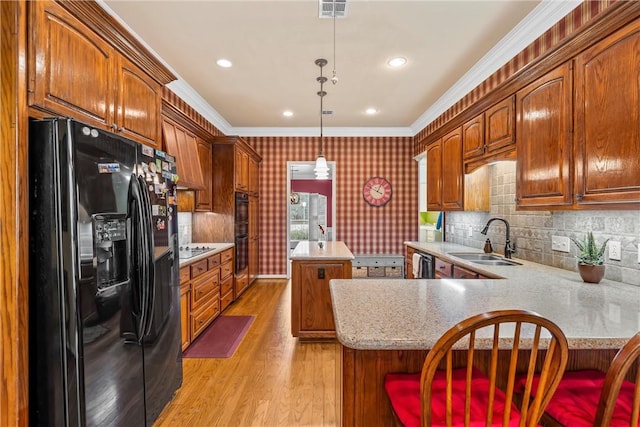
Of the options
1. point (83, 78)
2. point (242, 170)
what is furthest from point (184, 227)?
point (83, 78)

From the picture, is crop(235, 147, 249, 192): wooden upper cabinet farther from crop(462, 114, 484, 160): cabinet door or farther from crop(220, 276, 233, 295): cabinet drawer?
crop(462, 114, 484, 160): cabinet door

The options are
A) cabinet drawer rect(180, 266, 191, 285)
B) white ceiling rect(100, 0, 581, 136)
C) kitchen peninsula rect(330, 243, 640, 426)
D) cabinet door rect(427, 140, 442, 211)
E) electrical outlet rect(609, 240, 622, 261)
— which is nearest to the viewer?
kitchen peninsula rect(330, 243, 640, 426)

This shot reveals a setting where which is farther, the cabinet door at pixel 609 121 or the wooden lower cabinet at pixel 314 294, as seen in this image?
the wooden lower cabinet at pixel 314 294

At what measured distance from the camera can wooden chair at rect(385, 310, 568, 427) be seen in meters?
0.80

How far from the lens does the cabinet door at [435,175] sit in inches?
141

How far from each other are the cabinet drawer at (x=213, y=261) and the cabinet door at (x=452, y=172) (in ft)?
8.60

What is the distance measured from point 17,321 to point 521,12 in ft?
11.6

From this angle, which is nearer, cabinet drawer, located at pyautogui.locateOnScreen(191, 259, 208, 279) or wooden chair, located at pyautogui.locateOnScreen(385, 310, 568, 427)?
wooden chair, located at pyautogui.locateOnScreen(385, 310, 568, 427)

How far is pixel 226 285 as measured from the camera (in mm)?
3834

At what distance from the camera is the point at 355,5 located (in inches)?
88.3

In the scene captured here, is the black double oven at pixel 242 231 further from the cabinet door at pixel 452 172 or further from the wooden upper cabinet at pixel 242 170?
the cabinet door at pixel 452 172

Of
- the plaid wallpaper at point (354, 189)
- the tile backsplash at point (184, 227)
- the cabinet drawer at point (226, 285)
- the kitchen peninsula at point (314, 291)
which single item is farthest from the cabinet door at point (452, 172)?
the tile backsplash at point (184, 227)

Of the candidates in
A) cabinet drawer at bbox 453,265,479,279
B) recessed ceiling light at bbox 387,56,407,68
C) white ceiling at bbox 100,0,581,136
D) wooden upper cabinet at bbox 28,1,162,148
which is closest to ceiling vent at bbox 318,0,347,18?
white ceiling at bbox 100,0,581,136

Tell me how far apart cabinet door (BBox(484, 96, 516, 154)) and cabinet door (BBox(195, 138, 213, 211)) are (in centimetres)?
313
